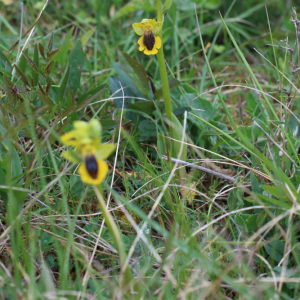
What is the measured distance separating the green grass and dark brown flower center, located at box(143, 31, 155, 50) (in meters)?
0.24

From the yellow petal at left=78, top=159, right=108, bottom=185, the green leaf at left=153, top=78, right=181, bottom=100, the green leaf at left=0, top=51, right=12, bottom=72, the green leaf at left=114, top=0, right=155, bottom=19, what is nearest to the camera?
the yellow petal at left=78, top=159, right=108, bottom=185

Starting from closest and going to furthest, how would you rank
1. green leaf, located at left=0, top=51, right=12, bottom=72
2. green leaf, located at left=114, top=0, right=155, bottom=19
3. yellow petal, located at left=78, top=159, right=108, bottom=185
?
yellow petal, located at left=78, top=159, right=108, bottom=185 < green leaf, located at left=0, top=51, right=12, bottom=72 < green leaf, located at left=114, top=0, right=155, bottom=19

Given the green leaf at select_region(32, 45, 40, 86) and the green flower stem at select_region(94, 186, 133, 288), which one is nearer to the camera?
the green flower stem at select_region(94, 186, 133, 288)

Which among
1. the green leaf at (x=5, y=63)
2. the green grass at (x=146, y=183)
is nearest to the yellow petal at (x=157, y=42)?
the green grass at (x=146, y=183)

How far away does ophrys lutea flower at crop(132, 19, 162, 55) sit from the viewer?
157 cm

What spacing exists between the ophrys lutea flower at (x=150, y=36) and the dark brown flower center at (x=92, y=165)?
0.76 metres

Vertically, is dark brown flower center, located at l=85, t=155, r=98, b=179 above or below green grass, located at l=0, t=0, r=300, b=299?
above

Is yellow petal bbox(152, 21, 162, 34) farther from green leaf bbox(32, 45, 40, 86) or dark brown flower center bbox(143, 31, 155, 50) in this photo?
green leaf bbox(32, 45, 40, 86)

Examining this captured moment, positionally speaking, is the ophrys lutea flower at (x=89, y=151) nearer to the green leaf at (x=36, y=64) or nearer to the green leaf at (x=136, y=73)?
the green leaf at (x=36, y=64)

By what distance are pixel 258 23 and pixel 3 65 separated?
2219mm

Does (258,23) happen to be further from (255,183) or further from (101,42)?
(255,183)

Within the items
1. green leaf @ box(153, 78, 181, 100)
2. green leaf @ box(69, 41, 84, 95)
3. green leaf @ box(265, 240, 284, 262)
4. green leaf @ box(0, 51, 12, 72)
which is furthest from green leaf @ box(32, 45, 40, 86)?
green leaf @ box(265, 240, 284, 262)

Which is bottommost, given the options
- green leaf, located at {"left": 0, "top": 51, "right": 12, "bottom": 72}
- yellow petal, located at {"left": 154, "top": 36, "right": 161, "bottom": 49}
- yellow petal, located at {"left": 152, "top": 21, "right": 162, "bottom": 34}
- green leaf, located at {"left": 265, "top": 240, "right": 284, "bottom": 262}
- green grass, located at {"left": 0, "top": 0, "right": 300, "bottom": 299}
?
green leaf, located at {"left": 265, "top": 240, "right": 284, "bottom": 262}

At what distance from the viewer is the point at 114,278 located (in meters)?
1.14
